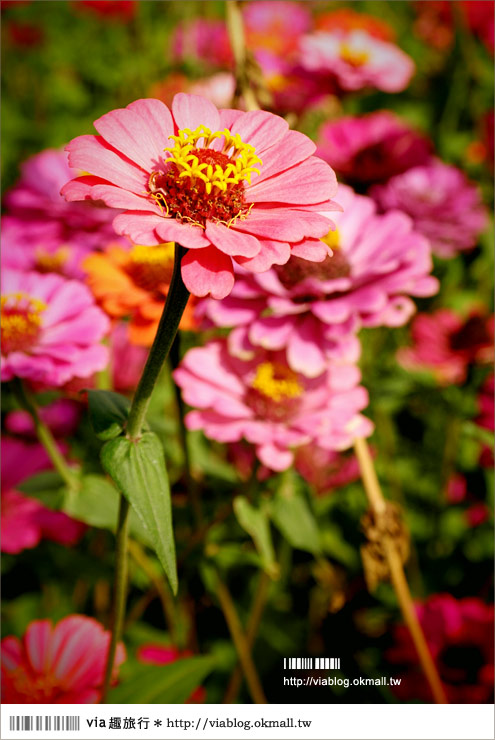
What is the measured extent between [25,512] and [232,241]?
505 millimetres

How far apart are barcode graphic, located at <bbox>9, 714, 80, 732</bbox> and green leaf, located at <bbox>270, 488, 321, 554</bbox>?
0.25m

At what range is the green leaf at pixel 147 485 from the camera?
0.42 meters

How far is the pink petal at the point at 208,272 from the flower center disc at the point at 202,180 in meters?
0.02

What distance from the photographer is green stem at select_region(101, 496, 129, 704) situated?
1.60ft

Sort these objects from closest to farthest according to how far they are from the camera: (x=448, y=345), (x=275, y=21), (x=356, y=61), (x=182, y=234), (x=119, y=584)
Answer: (x=182, y=234)
(x=119, y=584)
(x=448, y=345)
(x=356, y=61)
(x=275, y=21)

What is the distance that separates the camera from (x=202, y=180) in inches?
17.0

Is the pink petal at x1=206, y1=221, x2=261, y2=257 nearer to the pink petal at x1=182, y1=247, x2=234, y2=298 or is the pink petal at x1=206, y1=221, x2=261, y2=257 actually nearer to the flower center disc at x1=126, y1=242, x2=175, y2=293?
the pink petal at x1=182, y1=247, x2=234, y2=298

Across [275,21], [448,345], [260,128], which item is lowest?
[260,128]

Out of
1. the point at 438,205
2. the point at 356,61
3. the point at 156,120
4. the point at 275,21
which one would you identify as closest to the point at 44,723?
the point at 156,120

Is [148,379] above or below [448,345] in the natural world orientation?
below

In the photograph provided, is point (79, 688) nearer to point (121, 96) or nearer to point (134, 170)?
point (134, 170)

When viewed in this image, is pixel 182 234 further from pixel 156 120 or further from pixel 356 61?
pixel 356 61

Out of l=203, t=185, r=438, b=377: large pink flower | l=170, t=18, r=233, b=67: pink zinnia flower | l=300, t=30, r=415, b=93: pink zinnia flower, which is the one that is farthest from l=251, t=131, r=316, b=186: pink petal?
l=170, t=18, r=233, b=67: pink zinnia flower

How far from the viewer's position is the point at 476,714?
0.65 m
